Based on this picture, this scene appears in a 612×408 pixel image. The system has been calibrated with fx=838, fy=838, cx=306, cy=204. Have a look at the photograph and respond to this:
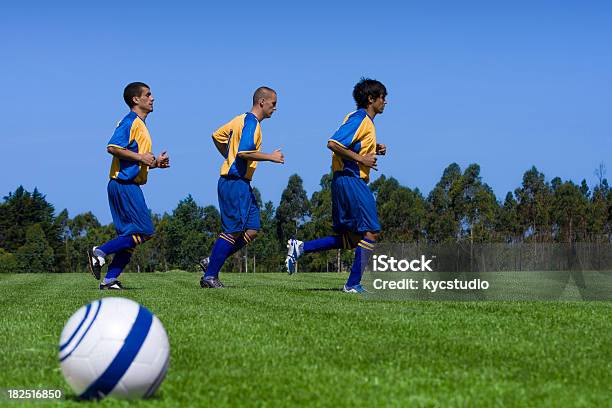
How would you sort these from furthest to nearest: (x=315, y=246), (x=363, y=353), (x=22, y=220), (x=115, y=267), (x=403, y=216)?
(x=22, y=220) < (x=403, y=216) < (x=115, y=267) < (x=315, y=246) < (x=363, y=353)

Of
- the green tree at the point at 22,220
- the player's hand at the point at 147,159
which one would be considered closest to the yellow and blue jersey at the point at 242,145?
the player's hand at the point at 147,159

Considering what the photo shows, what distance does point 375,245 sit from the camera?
1196 cm

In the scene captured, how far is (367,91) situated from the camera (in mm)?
11844

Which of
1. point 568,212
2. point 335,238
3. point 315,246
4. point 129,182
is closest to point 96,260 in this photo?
point 129,182

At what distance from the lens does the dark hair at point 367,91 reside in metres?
11.8

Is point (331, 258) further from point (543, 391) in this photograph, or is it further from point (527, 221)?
point (543, 391)

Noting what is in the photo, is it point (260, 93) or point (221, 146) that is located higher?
point (260, 93)

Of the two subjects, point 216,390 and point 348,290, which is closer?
point 216,390

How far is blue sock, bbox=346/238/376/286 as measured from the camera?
1145 cm

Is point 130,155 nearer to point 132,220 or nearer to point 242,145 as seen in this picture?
point 132,220

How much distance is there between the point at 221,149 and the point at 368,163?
266cm

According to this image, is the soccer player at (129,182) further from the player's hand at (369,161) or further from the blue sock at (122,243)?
the player's hand at (369,161)

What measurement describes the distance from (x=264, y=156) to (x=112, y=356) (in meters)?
8.05

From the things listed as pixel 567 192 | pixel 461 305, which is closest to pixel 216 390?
pixel 461 305
